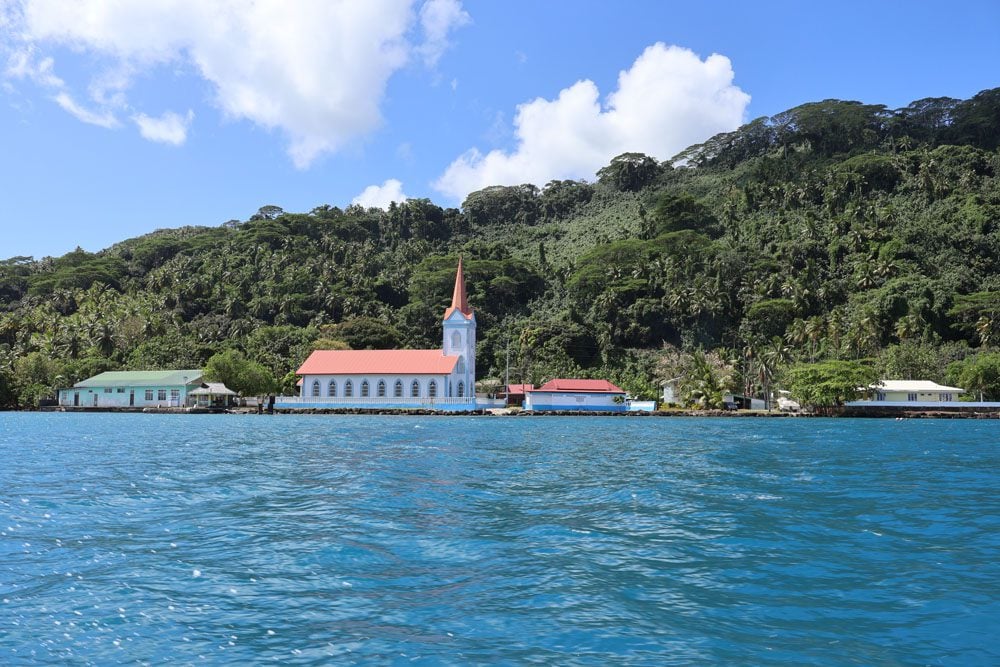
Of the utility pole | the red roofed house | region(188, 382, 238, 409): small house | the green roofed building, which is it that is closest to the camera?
the red roofed house

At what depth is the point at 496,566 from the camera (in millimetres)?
8984

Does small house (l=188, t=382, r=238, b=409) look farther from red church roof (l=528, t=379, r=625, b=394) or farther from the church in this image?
red church roof (l=528, t=379, r=625, b=394)

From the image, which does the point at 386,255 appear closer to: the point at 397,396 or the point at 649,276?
the point at 649,276

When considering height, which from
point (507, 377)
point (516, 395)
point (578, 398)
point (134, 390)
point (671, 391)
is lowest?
point (578, 398)

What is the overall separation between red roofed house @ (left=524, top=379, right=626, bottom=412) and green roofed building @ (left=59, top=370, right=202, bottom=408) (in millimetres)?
32985

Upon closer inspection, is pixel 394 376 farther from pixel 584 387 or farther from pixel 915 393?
pixel 915 393

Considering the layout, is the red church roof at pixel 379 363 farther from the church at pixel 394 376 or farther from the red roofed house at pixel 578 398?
the red roofed house at pixel 578 398

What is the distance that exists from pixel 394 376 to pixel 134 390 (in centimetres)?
2665

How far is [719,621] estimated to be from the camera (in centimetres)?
705

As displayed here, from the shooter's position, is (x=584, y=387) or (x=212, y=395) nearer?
(x=584, y=387)

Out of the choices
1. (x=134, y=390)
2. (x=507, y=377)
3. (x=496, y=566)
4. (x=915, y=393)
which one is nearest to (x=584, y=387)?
(x=507, y=377)

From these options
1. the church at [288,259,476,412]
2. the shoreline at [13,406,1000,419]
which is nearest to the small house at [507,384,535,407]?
the church at [288,259,476,412]

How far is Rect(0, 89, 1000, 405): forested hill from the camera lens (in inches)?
2810

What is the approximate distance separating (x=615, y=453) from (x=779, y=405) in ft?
150
